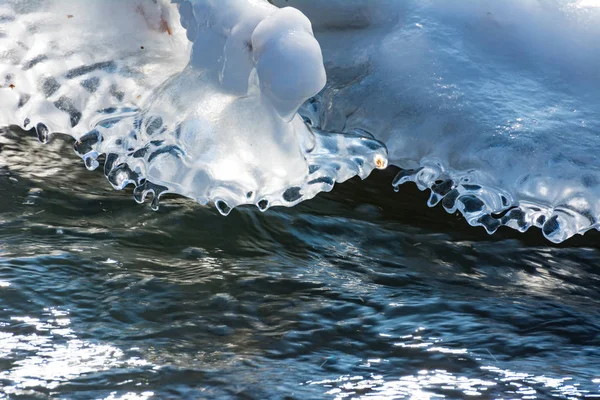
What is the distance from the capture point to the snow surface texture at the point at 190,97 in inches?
80.9

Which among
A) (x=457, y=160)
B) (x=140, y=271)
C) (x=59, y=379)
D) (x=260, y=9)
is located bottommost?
(x=59, y=379)

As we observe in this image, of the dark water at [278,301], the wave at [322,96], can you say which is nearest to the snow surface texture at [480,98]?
the wave at [322,96]

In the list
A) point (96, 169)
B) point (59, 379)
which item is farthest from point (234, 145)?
point (59, 379)

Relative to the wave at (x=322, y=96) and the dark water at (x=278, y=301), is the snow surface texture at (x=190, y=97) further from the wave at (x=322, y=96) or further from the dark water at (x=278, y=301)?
the dark water at (x=278, y=301)

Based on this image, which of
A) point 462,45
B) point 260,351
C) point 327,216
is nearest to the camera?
point 260,351

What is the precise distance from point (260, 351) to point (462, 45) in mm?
1616

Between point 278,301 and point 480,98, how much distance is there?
3.87 ft

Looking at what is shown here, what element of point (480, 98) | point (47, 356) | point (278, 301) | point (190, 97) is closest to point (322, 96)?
point (480, 98)

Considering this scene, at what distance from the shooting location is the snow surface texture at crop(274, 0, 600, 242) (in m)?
2.41

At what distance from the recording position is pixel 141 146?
7.25ft

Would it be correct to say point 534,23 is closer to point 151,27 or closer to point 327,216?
point 327,216

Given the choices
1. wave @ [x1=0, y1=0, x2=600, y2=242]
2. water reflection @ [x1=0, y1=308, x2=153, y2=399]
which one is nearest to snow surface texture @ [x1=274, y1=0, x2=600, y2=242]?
wave @ [x1=0, y1=0, x2=600, y2=242]

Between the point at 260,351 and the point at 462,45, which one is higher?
the point at 462,45

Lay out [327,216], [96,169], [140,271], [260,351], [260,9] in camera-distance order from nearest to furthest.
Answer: [260,351] < [140,271] < [260,9] < [327,216] < [96,169]
